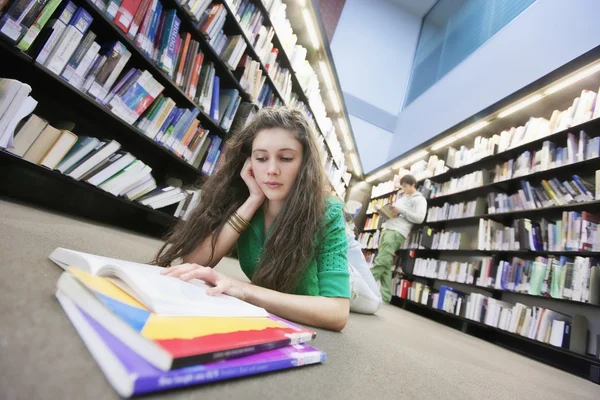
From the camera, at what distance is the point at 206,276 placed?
2.08 ft

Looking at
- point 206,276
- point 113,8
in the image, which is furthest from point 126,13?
point 206,276

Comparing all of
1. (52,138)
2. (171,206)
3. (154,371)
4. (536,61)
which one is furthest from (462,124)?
(154,371)

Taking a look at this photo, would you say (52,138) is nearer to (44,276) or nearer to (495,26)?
(44,276)

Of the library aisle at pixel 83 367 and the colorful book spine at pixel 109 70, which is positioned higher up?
the colorful book spine at pixel 109 70

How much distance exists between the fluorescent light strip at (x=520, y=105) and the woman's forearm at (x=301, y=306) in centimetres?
314

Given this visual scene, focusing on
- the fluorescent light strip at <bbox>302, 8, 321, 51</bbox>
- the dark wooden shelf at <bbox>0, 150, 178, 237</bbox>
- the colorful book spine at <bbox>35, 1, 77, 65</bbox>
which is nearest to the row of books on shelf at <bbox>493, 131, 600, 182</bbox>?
the fluorescent light strip at <bbox>302, 8, 321, 51</bbox>

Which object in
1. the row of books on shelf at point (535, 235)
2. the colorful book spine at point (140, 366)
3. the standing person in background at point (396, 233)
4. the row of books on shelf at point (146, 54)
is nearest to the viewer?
the colorful book spine at point (140, 366)

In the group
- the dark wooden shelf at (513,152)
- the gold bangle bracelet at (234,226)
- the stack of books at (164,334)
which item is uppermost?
the dark wooden shelf at (513,152)

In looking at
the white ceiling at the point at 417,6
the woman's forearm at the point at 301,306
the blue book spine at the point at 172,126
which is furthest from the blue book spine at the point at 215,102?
the white ceiling at the point at 417,6

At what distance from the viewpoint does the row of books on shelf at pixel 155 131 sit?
47.9 inches

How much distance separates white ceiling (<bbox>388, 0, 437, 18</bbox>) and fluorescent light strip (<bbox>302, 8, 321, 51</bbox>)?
5.76 m

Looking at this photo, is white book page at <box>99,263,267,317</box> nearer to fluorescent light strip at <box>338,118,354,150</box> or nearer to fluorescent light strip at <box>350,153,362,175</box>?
fluorescent light strip at <box>338,118,354,150</box>

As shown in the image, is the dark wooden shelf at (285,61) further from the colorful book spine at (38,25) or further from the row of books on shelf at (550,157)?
the row of books on shelf at (550,157)

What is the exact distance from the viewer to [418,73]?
22.2 ft
